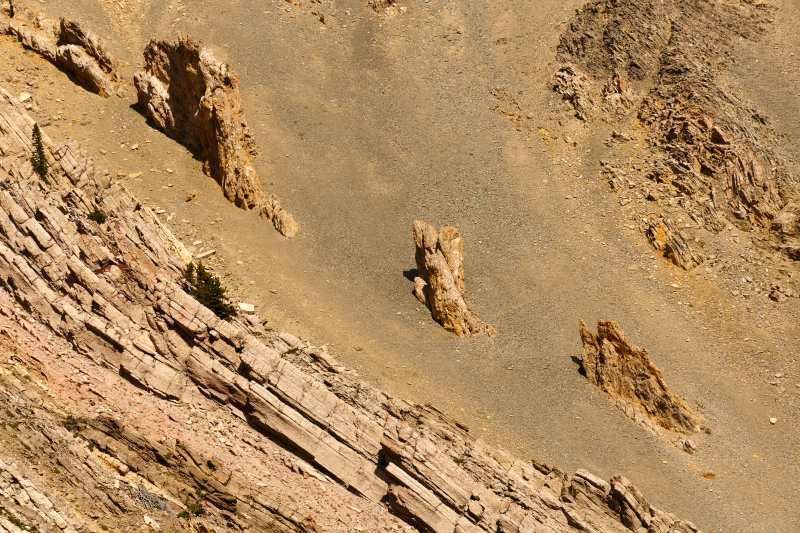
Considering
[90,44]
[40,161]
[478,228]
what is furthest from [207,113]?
[478,228]

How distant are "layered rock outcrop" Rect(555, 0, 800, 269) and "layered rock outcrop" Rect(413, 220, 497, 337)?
14.2 m

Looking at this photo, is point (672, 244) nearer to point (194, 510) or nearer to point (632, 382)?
point (632, 382)

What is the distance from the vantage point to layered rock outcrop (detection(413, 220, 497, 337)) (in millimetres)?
40969

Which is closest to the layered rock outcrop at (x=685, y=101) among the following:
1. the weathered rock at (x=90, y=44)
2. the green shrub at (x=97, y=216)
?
the green shrub at (x=97, y=216)

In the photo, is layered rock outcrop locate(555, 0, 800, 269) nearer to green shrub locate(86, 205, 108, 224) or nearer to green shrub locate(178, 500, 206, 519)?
green shrub locate(86, 205, 108, 224)

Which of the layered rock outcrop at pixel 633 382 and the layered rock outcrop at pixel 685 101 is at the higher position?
the layered rock outcrop at pixel 685 101

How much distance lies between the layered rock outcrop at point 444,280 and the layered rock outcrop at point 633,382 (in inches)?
236

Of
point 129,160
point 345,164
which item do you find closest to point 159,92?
point 129,160

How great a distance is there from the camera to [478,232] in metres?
48.1

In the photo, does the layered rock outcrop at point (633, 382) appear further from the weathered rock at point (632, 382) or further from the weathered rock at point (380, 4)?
the weathered rock at point (380, 4)

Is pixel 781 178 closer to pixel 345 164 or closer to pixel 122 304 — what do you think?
pixel 345 164

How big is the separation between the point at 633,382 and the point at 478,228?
15.5 m

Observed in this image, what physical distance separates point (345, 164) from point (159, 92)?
14.0 metres

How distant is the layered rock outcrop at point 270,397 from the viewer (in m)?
25.3
